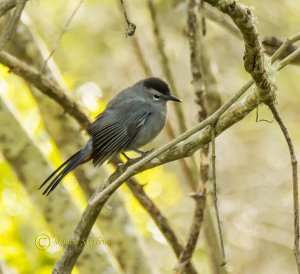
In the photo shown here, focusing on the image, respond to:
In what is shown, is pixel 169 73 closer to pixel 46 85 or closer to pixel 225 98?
pixel 225 98

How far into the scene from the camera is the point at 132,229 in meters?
5.47

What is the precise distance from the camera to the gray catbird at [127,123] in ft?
16.7

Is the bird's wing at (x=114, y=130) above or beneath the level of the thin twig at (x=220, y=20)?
beneath

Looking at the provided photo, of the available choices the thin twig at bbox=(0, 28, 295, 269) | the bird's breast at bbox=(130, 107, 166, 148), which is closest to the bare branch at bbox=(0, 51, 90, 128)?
the bird's breast at bbox=(130, 107, 166, 148)

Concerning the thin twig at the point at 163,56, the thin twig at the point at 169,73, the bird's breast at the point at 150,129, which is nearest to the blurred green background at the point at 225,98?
the thin twig at the point at 169,73

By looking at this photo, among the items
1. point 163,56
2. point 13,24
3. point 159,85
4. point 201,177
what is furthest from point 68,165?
point 163,56

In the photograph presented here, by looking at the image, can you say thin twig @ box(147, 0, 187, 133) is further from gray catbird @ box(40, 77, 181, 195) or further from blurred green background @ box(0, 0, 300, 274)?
blurred green background @ box(0, 0, 300, 274)

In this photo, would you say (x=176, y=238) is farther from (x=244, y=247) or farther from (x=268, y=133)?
(x=268, y=133)

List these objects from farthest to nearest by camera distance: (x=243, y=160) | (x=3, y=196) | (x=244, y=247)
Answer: (x=243, y=160)
(x=244, y=247)
(x=3, y=196)

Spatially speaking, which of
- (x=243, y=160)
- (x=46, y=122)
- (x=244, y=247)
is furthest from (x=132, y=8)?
(x=46, y=122)

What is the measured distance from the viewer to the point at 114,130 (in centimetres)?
540

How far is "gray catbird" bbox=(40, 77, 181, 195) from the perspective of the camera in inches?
200

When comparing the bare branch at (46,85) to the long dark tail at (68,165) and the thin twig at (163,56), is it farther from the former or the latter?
the thin twig at (163,56)

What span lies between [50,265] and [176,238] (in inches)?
40.8
